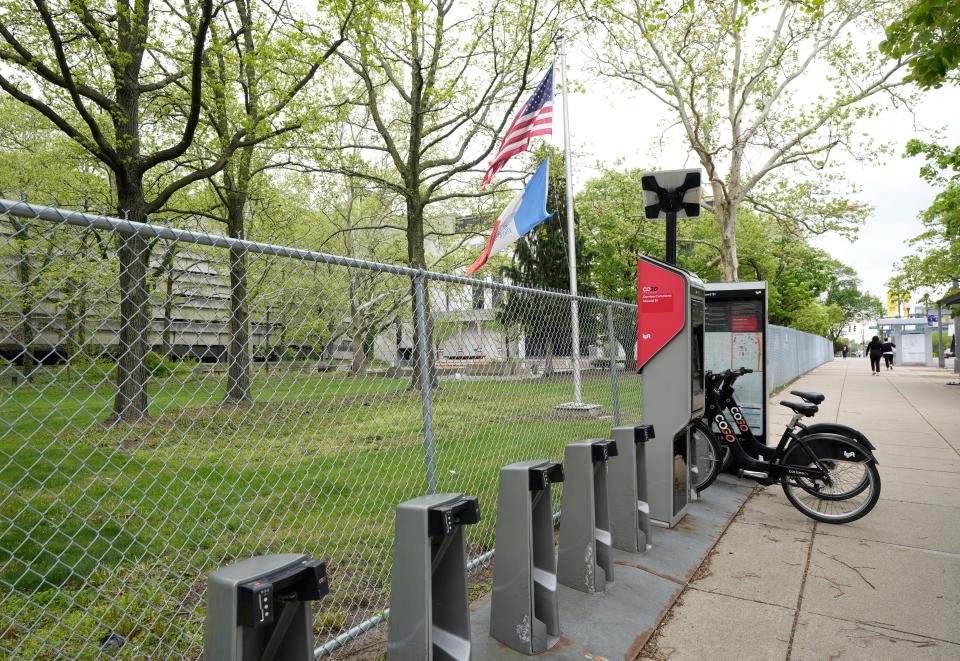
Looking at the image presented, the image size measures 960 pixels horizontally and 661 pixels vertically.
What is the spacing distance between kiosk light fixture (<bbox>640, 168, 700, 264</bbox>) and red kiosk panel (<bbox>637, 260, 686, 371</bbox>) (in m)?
0.59

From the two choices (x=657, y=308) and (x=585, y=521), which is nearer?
(x=585, y=521)

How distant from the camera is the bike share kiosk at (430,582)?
2281mm

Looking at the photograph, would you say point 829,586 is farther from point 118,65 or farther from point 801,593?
point 118,65

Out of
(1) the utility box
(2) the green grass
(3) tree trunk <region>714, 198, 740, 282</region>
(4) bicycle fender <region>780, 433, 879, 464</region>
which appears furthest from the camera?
(3) tree trunk <region>714, 198, 740, 282</region>

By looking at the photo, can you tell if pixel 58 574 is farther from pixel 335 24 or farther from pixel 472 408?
pixel 335 24

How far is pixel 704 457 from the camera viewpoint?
19.0 ft

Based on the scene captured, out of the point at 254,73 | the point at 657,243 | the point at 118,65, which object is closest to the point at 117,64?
the point at 118,65

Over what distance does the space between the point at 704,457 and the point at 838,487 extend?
3.77 ft

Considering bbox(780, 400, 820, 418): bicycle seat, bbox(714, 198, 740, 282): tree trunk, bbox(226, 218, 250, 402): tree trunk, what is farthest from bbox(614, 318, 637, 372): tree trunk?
bbox(714, 198, 740, 282): tree trunk

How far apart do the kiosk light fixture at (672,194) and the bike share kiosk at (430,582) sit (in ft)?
12.4

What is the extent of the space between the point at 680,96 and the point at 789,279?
2600cm

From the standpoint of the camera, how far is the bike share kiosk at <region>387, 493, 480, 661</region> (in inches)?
89.8

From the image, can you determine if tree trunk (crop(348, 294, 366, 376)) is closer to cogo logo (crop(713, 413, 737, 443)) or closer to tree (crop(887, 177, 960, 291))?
cogo logo (crop(713, 413, 737, 443))

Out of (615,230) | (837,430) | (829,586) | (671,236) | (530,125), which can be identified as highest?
(615,230)
